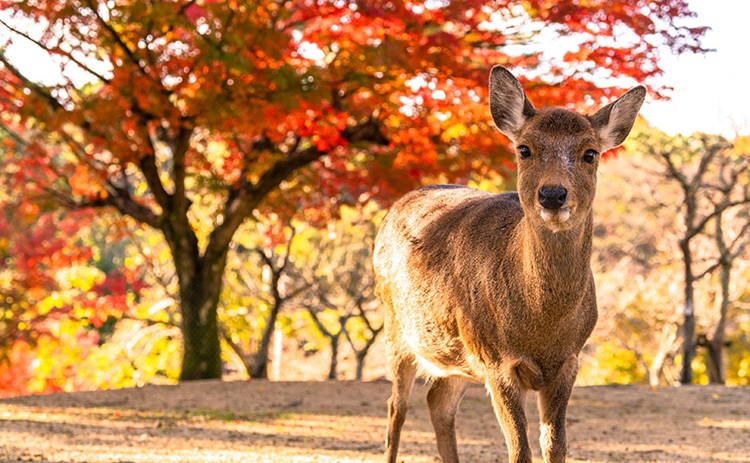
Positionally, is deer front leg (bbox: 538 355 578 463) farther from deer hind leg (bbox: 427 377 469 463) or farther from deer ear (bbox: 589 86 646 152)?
deer hind leg (bbox: 427 377 469 463)

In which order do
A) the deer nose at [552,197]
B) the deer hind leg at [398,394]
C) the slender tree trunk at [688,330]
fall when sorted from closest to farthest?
the deer nose at [552,197] → the deer hind leg at [398,394] → the slender tree trunk at [688,330]

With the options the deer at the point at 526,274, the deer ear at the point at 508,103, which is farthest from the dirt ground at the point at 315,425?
the deer ear at the point at 508,103

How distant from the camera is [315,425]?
342 inches

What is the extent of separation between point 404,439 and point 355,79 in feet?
13.2

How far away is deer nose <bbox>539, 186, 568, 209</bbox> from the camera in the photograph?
3619 mm

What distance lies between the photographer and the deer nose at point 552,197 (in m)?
3.62

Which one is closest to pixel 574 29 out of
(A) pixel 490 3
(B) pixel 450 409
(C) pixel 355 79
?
(A) pixel 490 3

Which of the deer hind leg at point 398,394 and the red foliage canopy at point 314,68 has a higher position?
the red foliage canopy at point 314,68

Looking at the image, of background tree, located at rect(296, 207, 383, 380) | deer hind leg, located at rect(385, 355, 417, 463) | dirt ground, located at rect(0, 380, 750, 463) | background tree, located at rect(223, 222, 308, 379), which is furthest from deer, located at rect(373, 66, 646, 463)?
background tree, located at rect(296, 207, 383, 380)

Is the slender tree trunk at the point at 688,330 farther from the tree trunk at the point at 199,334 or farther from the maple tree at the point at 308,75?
the tree trunk at the point at 199,334

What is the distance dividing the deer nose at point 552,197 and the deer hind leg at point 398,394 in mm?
2099

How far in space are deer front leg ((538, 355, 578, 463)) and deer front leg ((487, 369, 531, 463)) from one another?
0.37ft

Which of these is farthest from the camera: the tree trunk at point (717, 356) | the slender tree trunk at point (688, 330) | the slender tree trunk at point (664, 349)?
the slender tree trunk at point (664, 349)

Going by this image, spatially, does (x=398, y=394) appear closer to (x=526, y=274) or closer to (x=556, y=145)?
(x=526, y=274)
